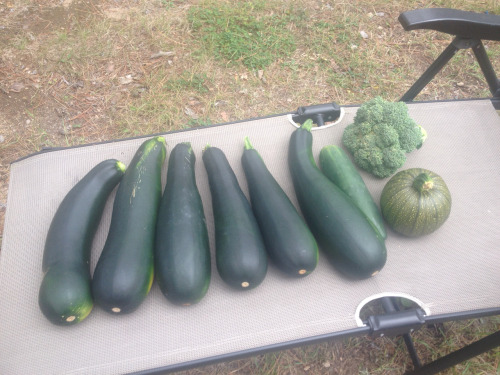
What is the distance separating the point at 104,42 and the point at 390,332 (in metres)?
3.10

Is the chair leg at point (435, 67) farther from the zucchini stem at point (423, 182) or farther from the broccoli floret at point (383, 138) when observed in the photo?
the zucchini stem at point (423, 182)

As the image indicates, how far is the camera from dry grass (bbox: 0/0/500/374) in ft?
9.09

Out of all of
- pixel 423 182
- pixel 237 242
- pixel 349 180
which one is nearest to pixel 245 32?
pixel 349 180

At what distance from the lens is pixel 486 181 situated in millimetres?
1770

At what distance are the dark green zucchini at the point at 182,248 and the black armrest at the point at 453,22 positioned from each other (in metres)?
1.25

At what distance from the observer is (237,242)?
4.31 feet

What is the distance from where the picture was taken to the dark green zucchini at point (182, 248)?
4.17ft

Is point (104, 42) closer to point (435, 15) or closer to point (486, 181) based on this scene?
point (435, 15)

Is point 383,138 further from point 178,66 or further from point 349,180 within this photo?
point 178,66

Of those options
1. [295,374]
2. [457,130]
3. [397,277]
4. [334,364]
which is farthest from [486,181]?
[295,374]

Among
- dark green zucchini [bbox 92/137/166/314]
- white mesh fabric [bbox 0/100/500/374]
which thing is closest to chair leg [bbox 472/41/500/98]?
white mesh fabric [bbox 0/100/500/374]

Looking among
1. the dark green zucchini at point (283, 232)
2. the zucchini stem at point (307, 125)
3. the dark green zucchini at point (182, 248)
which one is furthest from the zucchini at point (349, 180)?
the dark green zucchini at point (182, 248)

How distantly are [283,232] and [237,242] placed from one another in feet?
0.58

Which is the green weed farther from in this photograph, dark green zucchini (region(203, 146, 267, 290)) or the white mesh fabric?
dark green zucchini (region(203, 146, 267, 290))
